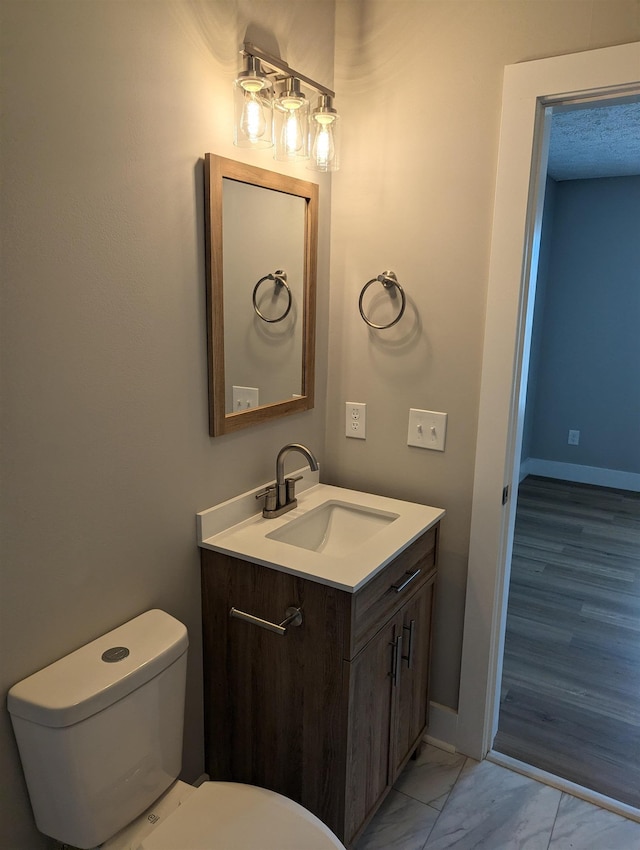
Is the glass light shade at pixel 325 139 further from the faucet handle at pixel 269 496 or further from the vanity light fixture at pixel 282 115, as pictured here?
the faucet handle at pixel 269 496

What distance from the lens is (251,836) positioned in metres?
1.30

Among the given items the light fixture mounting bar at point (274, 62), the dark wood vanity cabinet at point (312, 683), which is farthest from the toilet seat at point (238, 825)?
the light fixture mounting bar at point (274, 62)

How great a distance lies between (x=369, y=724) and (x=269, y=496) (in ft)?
2.25

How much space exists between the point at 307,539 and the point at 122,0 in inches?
57.5

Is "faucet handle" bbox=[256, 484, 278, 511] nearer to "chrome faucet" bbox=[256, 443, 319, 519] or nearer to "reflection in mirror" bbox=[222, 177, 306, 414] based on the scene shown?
"chrome faucet" bbox=[256, 443, 319, 519]

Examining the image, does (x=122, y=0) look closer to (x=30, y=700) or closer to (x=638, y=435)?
(x=30, y=700)

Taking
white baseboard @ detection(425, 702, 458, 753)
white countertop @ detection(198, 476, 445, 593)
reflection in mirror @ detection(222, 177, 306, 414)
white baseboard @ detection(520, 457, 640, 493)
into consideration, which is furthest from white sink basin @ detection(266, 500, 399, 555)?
white baseboard @ detection(520, 457, 640, 493)

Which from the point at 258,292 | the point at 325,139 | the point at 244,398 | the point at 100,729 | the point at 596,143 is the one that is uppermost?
the point at 596,143

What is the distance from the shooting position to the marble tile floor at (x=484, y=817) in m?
1.77

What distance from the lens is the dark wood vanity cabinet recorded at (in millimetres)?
1533

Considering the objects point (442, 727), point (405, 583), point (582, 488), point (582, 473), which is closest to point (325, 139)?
point (405, 583)

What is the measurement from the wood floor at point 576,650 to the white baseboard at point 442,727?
18 centimetres

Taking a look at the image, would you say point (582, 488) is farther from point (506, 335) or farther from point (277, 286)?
point (277, 286)

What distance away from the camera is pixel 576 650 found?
8.87 ft
